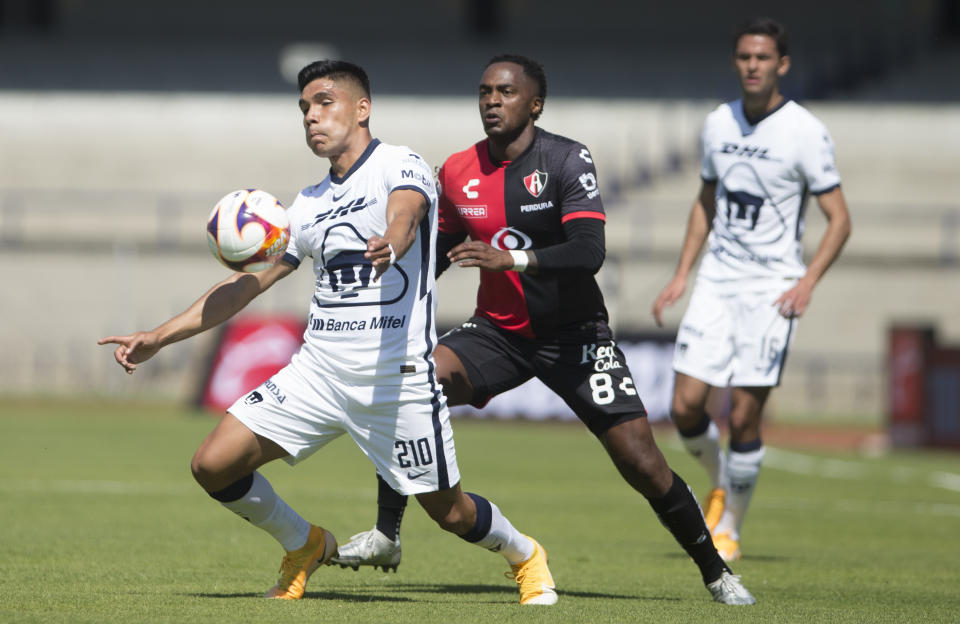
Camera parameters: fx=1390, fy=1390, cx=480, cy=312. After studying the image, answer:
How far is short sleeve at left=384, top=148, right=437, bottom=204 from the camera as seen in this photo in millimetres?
5605

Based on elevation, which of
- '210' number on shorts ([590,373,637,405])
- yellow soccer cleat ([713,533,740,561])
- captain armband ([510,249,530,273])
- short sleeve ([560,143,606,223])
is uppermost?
short sleeve ([560,143,606,223])

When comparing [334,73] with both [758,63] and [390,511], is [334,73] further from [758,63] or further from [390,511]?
[758,63]

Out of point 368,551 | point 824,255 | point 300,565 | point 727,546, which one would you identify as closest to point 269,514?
point 300,565

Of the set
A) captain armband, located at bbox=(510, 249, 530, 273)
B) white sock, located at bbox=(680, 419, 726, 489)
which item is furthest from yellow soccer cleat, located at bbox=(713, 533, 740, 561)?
captain armband, located at bbox=(510, 249, 530, 273)

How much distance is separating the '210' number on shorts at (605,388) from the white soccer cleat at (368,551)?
1144 mm

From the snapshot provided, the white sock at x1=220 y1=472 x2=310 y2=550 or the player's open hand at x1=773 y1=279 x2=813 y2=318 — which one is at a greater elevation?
the player's open hand at x1=773 y1=279 x2=813 y2=318

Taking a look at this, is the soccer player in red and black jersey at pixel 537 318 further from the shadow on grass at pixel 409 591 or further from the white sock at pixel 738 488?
the white sock at pixel 738 488

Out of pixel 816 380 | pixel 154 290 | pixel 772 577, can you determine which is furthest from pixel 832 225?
pixel 154 290

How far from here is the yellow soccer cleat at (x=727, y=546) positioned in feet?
25.5

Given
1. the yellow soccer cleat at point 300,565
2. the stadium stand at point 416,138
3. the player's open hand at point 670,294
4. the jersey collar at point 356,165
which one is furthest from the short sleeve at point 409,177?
the stadium stand at point 416,138

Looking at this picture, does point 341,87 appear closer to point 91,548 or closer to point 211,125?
point 91,548

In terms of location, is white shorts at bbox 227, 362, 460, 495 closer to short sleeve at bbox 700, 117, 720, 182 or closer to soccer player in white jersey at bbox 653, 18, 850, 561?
soccer player in white jersey at bbox 653, 18, 850, 561

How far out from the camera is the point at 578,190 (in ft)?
19.7

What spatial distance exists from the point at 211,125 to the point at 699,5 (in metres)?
11.2
